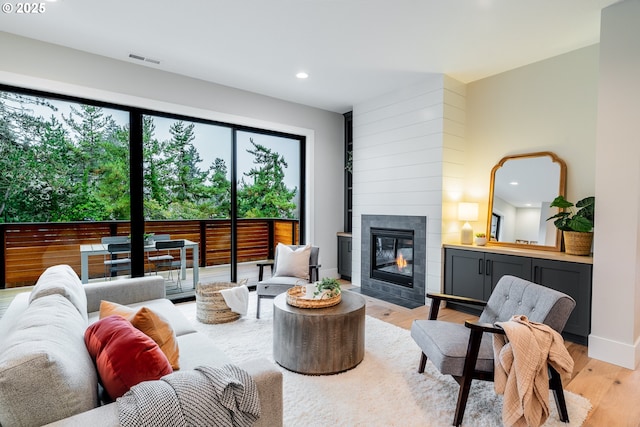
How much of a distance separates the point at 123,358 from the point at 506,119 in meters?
4.43

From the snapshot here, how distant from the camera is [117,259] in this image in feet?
12.6

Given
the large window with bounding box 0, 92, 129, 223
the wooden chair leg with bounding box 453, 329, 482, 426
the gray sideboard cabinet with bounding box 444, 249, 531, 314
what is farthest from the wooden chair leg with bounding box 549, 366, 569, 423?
the large window with bounding box 0, 92, 129, 223

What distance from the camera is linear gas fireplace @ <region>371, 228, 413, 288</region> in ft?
14.9

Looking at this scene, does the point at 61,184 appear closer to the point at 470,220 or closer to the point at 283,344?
the point at 283,344

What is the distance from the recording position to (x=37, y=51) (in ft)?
10.6

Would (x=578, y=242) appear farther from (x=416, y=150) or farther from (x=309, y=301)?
(x=309, y=301)

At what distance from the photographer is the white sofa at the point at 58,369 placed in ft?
3.23

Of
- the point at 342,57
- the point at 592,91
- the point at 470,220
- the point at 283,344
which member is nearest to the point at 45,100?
the point at 342,57

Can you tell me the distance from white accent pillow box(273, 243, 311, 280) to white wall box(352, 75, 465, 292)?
4.76 feet

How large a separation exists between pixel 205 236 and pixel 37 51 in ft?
8.47

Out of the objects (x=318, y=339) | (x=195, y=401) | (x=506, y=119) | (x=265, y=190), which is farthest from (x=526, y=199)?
(x=195, y=401)

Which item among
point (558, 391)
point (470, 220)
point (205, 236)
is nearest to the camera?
point (558, 391)

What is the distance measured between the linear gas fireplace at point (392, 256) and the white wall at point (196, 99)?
3.16ft

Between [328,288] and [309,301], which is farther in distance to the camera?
[328,288]
